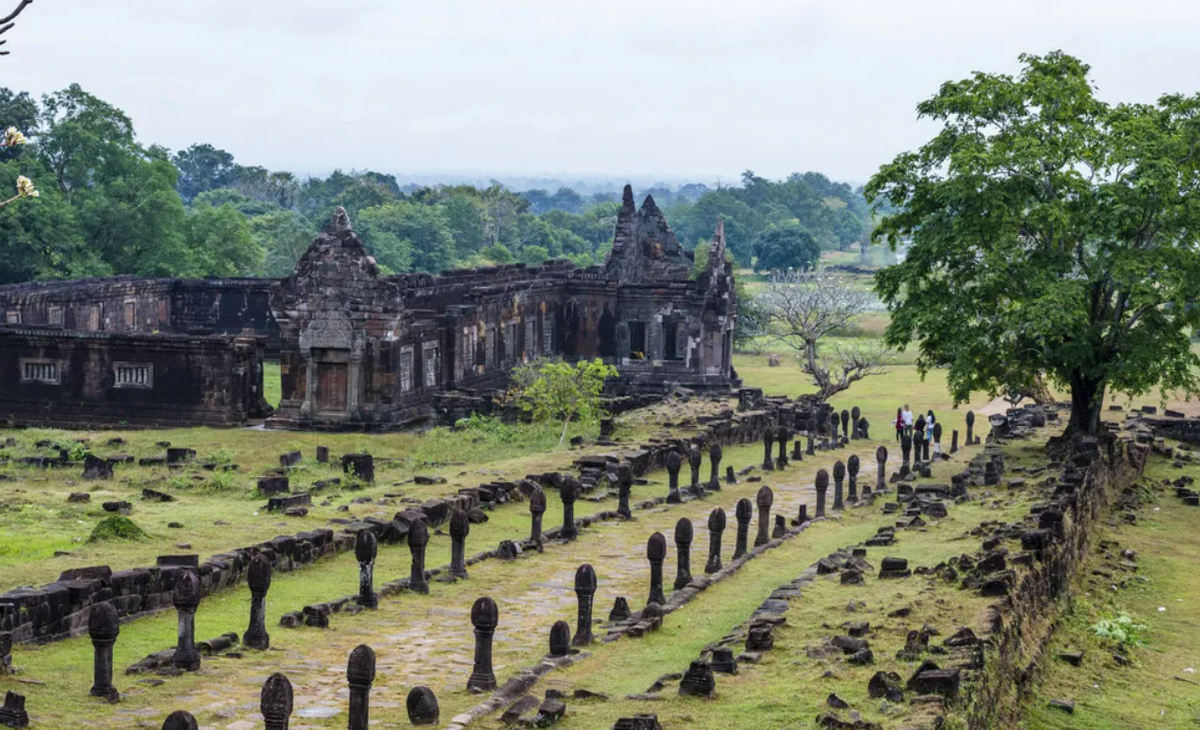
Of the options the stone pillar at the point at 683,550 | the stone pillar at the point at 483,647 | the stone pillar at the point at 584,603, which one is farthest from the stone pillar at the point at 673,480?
the stone pillar at the point at 483,647

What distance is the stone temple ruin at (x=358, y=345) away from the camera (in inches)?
1671

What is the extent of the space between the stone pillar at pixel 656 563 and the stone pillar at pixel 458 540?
8.55ft

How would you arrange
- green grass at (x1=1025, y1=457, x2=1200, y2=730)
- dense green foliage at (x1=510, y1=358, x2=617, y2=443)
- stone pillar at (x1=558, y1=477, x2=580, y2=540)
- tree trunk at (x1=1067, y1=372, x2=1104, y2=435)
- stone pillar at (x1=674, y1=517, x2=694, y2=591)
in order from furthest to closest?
1. dense green foliage at (x1=510, y1=358, x2=617, y2=443)
2. tree trunk at (x1=1067, y1=372, x2=1104, y2=435)
3. stone pillar at (x1=558, y1=477, x2=580, y2=540)
4. stone pillar at (x1=674, y1=517, x2=694, y2=591)
5. green grass at (x1=1025, y1=457, x2=1200, y2=730)

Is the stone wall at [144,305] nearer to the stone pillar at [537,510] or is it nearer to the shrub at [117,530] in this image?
the shrub at [117,530]

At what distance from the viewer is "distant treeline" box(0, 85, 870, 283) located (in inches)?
2606

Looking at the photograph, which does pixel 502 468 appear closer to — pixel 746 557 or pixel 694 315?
pixel 746 557

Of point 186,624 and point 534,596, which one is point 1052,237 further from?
point 186,624

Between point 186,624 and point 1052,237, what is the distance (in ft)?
82.7

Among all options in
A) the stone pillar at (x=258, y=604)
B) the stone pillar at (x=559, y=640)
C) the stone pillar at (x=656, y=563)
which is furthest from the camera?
the stone pillar at (x=656, y=563)

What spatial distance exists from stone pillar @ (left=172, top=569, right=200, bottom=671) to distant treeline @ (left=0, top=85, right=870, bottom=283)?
51.8 m

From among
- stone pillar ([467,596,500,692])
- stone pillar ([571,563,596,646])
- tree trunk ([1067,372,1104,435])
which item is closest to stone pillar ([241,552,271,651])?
stone pillar ([467,596,500,692])

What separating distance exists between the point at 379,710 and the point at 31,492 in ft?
52.2

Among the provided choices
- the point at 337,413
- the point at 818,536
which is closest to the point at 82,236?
the point at 337,413

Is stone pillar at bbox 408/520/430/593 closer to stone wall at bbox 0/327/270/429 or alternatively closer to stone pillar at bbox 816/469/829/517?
stone pillar at bbox 816/469/829/517
